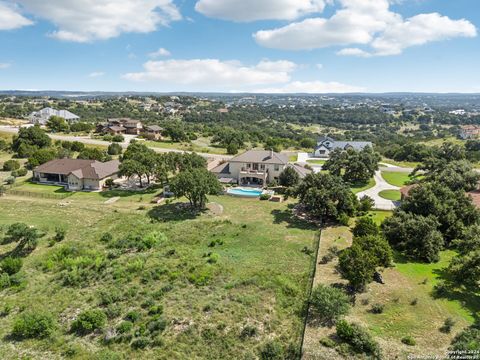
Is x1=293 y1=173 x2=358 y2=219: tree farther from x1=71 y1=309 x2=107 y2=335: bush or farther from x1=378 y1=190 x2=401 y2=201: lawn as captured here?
x1=71 y1=309 x2=107 y2=335: bush

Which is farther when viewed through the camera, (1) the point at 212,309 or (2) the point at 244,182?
(2) the point at 244,182

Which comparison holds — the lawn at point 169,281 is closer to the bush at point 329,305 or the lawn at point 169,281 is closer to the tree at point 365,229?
the bush at point 329,305

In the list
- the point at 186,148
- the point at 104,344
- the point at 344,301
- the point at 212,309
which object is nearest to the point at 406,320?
the point at 344,301

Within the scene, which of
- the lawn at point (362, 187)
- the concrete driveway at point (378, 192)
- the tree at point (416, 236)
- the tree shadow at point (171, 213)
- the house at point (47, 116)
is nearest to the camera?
the tree at point (416, 236)

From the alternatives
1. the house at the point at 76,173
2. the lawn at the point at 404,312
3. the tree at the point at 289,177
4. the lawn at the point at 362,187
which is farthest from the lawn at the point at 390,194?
the house at the point at 76,173

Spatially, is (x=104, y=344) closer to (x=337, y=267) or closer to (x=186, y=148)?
(x=337, y=267)

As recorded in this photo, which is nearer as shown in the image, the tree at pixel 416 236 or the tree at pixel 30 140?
the tree at pixel 416 236

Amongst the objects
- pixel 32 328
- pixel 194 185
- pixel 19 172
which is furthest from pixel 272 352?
pixel 19 172
